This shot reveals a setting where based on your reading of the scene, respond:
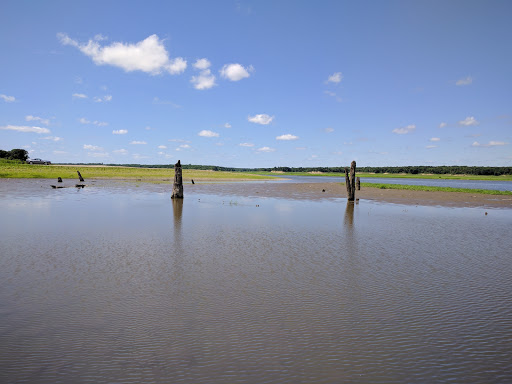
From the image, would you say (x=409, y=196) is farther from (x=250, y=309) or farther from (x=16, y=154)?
(x=16, y=154)

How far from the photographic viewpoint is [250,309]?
Answer: 23.8ft

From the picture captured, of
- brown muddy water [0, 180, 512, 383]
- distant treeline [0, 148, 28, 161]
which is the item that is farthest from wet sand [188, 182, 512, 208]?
distant treeline [0, 148, 28, 161]

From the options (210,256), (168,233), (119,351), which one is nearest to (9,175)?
(168,233)

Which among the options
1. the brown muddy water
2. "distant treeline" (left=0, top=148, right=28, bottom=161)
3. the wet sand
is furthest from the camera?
"distant treeline" (left=0, top=148, right=28, bottom=161)

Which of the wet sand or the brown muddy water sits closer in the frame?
the brown muddy water

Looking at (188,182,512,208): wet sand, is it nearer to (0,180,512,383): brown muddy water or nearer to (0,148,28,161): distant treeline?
(0,180,512,383): brown muddy water

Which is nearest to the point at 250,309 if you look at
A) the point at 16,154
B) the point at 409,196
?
the point at 409,196

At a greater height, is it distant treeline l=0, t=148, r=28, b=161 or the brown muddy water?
distant treeline l=0, t=148, r=28, b=161

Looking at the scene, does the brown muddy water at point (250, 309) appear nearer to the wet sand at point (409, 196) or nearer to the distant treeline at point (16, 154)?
the wet sand at point (409, 196)

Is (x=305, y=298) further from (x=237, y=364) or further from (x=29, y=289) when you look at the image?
(x=29, y=289)

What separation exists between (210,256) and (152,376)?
23.4 ft

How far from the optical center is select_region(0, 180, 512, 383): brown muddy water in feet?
16.7

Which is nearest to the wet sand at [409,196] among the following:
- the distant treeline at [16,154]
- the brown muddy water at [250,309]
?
the brown muddy water at [250,309]

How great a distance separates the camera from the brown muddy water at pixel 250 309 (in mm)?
5086
